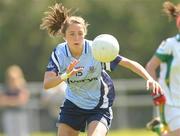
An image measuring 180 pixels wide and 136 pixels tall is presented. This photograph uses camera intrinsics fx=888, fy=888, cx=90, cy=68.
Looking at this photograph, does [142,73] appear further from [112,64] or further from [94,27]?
[94,27]

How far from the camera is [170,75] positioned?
10656 millimetres

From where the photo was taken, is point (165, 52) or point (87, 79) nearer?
point (87, 79)

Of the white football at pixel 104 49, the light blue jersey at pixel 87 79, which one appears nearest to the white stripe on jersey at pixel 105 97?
the light blue jersey at pixel 87 79

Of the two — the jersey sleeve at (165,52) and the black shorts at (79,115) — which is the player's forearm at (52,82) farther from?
the jersey sleeve at (165,52)

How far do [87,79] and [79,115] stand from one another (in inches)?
16.3

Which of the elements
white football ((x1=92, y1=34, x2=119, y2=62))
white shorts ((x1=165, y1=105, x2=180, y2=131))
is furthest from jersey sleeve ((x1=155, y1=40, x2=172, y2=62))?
white football ((x1=92, y1=34, x2=119, y2=62))

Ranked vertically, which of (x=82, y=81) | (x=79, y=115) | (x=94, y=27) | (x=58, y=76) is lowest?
(x=94, y=27)

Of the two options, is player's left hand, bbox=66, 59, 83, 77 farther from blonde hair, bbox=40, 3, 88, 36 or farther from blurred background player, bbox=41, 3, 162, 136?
blonde hair, bbox=40, 3, 88, 36

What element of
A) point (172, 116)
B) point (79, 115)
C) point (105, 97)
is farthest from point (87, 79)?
point (172, 116)

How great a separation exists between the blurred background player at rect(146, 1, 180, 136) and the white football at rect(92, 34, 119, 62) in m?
1.59

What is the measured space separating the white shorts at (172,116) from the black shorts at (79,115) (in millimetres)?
1342

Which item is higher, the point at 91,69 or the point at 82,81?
the point at 91,69

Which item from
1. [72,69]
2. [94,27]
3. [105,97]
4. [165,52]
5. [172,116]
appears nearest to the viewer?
[72,69]

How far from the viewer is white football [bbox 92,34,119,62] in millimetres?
9062
